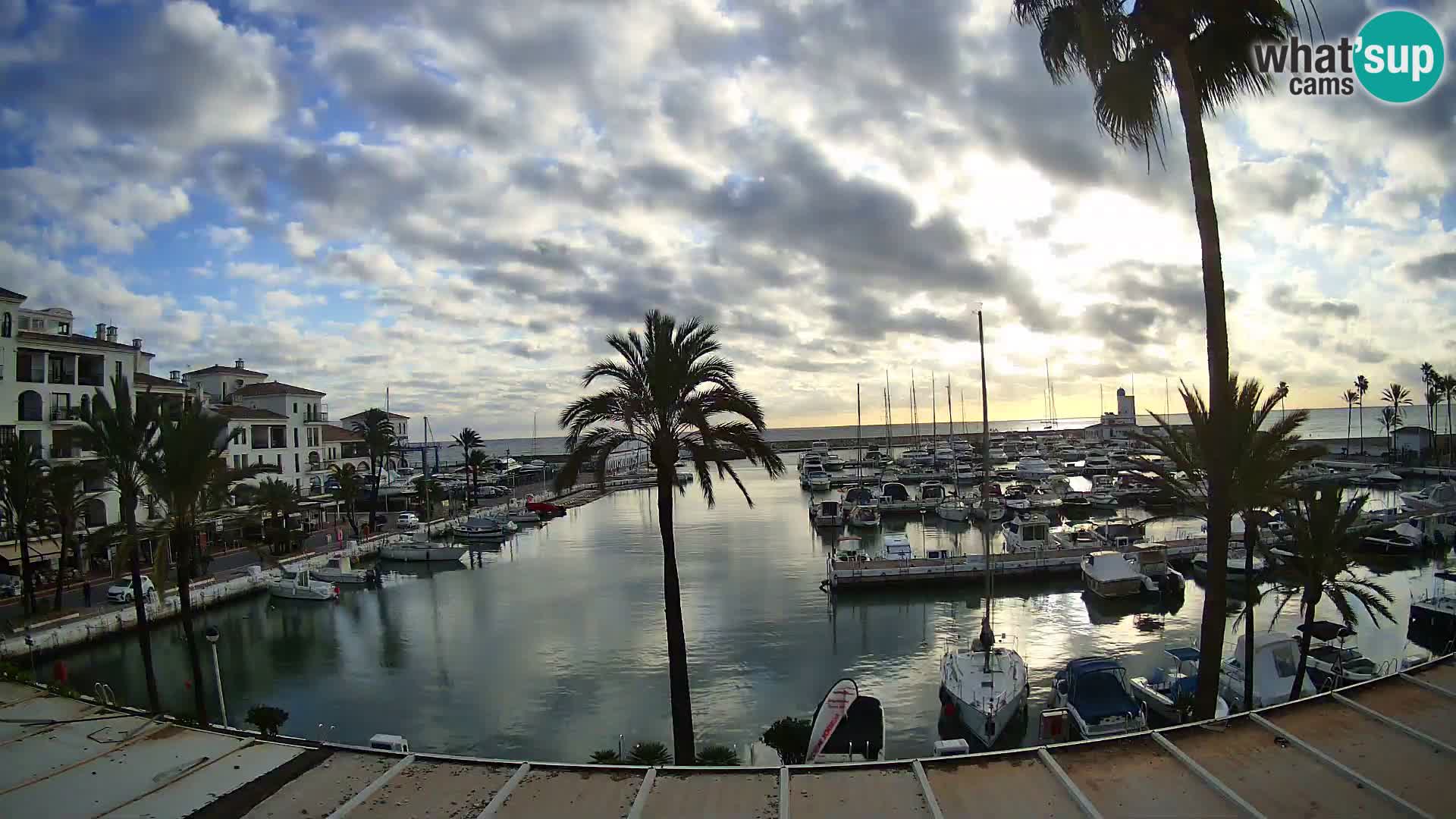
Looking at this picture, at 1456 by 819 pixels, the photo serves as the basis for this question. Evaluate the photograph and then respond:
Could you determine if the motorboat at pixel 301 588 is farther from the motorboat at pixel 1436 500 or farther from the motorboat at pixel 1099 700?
the motorboat at pixel 1436 500

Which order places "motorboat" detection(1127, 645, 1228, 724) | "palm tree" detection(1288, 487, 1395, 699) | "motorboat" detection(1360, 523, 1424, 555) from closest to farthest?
"palm tree" detection(1288, 487, 1395, 699) → "motorboat" detection(1127, 645, 1228, 724) → "motorboat" detection(1360, 523, 1424, 555)

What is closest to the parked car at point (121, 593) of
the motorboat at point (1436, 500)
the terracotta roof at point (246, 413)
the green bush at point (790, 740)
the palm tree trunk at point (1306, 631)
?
the terracotta roof at point (246, 413)

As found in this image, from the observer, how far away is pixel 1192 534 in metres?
50.5

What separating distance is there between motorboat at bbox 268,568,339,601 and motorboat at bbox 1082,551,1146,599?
126 feet

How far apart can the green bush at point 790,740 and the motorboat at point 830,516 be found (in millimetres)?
43438

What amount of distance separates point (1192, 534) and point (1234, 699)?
121 ft

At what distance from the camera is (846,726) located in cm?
1598

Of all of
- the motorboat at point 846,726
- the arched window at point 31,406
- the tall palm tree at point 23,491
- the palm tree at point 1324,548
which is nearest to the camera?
the palm tree at point 1324,548

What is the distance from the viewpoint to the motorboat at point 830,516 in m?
59.8

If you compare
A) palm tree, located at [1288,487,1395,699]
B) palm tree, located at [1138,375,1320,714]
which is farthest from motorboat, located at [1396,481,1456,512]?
palm tree, located at [1138,375,1320,714]

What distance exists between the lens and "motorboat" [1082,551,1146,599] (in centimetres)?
3481

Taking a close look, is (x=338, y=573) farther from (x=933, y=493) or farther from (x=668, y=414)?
(x=933, y=493)

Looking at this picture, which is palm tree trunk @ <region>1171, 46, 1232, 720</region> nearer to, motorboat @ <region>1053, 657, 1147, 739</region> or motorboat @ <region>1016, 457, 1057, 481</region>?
motorboat @ <region>1053, 657, 1147, 739</region>

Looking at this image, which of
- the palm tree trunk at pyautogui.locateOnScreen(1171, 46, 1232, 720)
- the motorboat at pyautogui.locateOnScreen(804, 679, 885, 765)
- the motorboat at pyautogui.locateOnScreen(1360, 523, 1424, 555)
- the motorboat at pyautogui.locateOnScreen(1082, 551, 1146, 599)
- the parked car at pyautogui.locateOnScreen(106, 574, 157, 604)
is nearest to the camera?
the palm tree trunk at pyautogui.locateOnScreen(1171, 46, 1232, 720)
